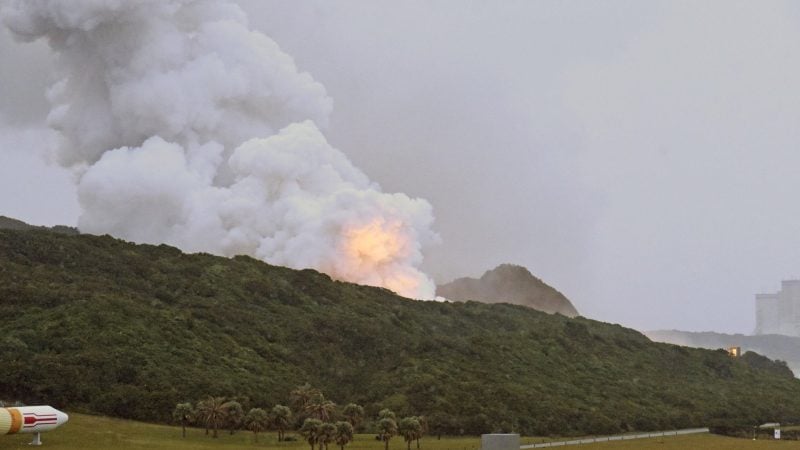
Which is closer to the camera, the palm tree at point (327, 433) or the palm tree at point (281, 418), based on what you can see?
the palm tree at point (327, 433)

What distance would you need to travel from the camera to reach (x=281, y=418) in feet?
392

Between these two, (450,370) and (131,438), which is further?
(450,370)

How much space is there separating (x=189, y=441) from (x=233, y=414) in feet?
26.7

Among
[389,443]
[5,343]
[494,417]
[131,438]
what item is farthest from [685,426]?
[5,343]

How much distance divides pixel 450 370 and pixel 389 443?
33423mm

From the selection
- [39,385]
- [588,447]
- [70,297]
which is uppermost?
[70,297]

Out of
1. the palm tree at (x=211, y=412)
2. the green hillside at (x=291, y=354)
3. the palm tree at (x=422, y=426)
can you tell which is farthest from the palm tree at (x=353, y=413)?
the palm tree at (x=211, y=412)

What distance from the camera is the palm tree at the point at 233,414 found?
392ft

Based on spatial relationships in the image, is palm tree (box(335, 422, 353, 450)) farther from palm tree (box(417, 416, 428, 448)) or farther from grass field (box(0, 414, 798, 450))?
palm tree (box(417, 416, 428, 448))

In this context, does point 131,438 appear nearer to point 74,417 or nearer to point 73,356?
point 74,417

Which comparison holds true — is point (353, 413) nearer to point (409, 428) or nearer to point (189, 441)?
point (409, 428)

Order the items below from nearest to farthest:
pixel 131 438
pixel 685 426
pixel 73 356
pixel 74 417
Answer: pixel 131 438, pixel 74 417, pixel 73 356, pixel 685 426

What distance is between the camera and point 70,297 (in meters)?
145

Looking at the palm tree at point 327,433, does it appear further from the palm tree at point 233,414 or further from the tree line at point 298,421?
the palm tree at point 233,414
